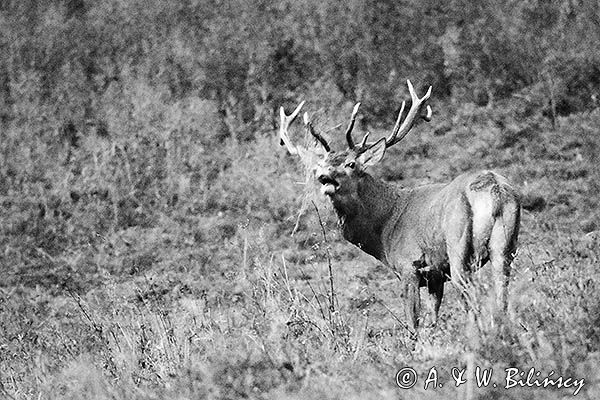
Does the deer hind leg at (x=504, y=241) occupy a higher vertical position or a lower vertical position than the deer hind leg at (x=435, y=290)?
higher

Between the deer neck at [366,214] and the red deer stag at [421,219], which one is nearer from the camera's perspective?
the red deer stag at [421,219]

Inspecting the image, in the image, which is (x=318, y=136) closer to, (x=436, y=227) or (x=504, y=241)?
(x=436, y=227)

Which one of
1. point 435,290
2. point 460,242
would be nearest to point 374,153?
point 435,290

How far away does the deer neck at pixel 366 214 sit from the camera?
9.11 metres

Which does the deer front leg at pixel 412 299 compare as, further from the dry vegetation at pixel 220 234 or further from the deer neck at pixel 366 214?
the deer neck at pixel 366 214

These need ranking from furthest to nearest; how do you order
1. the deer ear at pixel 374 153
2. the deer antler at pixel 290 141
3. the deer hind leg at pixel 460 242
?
the deer antler at pixel 290 141 → the deer ear at pixel 374 153 → the deer hind leg at pixel 460 242

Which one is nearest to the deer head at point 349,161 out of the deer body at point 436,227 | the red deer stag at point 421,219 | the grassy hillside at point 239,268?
the red deer stag at point 421,219

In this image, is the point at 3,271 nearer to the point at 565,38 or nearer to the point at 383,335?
the point at 383,335

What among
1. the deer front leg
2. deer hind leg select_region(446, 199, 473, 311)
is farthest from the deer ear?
deer hind leg select_region(446, 199, 473, 311)

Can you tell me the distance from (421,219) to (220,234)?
188 inches

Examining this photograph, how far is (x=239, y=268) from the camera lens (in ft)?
38.5

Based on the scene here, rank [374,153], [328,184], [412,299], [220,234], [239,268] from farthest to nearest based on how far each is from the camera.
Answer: [220,234] → [239,268] → [374,153] → [328,184] → [412,299]

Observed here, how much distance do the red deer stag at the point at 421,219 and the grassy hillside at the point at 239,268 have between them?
1.03ft

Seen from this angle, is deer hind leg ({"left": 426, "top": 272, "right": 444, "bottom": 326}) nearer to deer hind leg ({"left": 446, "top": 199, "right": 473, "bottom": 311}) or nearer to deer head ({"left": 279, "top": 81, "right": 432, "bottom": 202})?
deer hind leg ({"left": 446, "top": 199, "right": 473, "bottom": 311})
